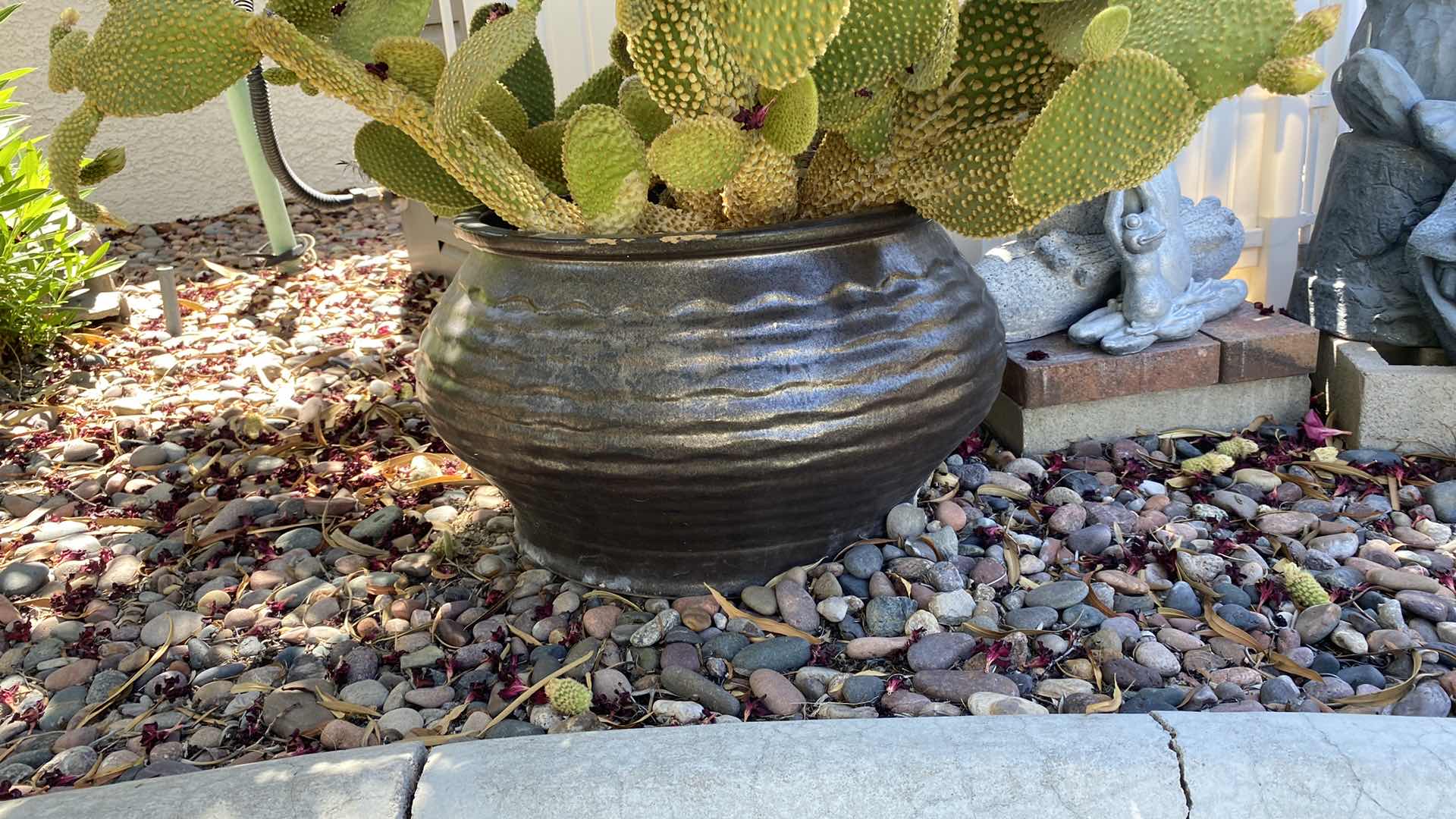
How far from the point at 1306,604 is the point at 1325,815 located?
441 millimetres

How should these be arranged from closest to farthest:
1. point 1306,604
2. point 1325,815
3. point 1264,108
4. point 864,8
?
point 1325,815 < point 864,8 < point 1306,604 < point 1264,108

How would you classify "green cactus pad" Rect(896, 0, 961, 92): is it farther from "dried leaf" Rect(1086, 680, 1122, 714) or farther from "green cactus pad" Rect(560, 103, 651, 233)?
"dried leaf" Rect(1086, 680, 1122, 714)

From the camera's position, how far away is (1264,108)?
2182mm

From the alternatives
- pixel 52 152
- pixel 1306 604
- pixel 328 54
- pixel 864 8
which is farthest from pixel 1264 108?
pixel 52 152

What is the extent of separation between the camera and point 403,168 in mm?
1315

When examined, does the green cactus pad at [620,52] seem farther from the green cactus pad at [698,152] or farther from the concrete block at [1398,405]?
the concrete block at [1398,405]

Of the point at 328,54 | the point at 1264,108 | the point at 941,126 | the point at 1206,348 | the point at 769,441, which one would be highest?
the point at 328,54

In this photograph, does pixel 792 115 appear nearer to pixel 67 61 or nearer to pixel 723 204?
pixel 723 204

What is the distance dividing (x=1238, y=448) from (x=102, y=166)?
60.4 inches

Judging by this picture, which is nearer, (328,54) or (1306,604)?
(328,54)

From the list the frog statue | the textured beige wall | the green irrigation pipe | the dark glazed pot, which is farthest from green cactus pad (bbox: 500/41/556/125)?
the textured beige wall

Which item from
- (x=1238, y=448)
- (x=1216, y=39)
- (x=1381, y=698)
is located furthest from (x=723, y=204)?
(x=1238, y=448)

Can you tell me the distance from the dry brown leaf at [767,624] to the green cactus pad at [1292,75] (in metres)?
0.70

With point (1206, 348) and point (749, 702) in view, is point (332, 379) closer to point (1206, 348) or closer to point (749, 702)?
point (749, 702)
